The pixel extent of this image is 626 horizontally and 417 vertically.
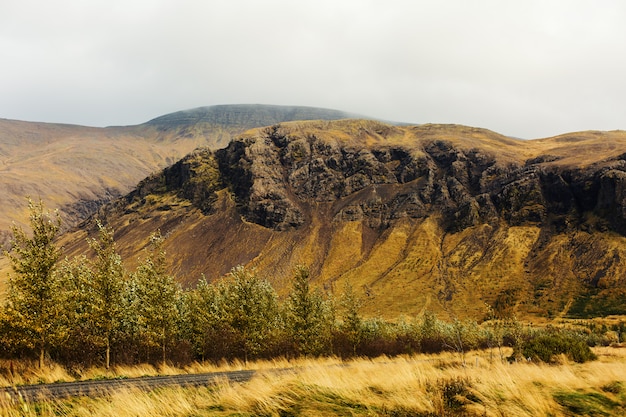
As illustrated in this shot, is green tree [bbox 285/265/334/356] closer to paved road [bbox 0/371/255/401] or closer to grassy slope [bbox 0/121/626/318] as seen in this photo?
paved road [bbox 0/371/255/401]

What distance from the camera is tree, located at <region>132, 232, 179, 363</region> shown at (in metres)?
30.2

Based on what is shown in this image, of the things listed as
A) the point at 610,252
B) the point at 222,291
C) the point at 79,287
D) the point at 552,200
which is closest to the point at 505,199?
the point at 552,200

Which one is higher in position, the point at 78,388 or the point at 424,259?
the point at 78,388

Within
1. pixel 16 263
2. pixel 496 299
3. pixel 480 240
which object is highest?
pixel 16 263

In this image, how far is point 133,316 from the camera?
32500 millimetres

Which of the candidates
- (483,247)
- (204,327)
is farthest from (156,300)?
(483,247)

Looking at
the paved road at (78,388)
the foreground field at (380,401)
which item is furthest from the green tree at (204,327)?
the foreground field at (380,401)

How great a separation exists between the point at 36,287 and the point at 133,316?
37.7 ft

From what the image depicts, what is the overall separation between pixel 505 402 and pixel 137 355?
3084cm

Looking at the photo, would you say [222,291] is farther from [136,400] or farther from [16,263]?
[136,400]

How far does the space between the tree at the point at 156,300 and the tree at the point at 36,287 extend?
24.6 ft

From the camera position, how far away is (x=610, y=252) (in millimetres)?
136250

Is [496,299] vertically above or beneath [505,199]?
beneath

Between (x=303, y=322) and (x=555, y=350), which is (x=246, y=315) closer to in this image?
(x=303, y=322)
